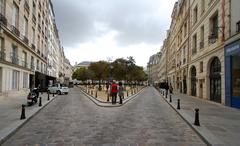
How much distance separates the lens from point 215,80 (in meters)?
21.2

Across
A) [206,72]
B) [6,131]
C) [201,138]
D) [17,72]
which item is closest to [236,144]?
[201,138]

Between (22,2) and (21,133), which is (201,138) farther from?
(22,2)

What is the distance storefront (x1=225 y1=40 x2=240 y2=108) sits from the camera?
16.1 m

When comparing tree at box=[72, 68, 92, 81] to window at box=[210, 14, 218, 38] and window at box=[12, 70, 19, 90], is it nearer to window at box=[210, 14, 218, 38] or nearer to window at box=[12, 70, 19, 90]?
window at box=[12, 70, 19, 90]

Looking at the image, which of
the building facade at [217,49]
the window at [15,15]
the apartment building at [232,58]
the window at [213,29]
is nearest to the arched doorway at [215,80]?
the building facade at [217,49]

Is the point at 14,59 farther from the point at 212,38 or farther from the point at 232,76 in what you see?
the point at 232,76

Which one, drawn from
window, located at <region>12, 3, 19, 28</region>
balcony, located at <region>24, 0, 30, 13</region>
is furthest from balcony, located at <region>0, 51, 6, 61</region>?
balcony, located at <region>24, 0, 30, 13</region>

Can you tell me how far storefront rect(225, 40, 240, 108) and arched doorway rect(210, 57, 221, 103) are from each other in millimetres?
2874

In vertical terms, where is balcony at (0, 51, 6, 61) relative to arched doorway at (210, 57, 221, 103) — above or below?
above

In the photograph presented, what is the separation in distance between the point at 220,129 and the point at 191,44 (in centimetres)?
2331

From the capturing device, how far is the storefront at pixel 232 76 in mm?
16094

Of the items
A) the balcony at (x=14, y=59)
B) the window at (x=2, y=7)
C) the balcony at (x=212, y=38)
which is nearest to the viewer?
the window at (x=2, y=7)

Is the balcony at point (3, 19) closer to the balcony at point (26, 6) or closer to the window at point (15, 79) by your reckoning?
the window at point (15, 79)

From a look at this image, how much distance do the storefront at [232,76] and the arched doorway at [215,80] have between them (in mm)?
2874
